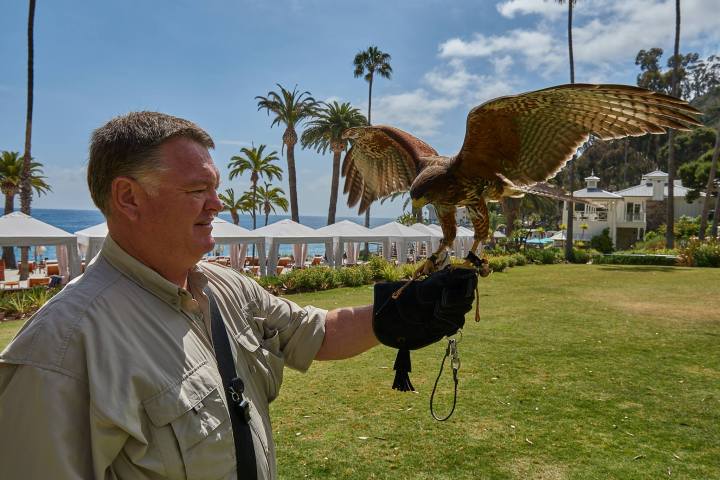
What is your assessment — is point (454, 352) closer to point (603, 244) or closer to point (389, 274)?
point (389, 274)

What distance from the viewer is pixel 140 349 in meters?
1.26

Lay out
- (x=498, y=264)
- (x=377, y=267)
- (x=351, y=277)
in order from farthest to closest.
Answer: (x=498, y=264) → (x=377, y=267) → (x=351, y=277)

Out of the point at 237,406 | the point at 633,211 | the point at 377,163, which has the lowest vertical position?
the point at 237,406

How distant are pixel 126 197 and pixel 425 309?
128cm

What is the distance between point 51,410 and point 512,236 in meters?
36.6

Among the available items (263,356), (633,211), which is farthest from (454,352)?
(633,211)

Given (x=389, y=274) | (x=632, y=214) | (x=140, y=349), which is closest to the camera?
(x=140, y=349)

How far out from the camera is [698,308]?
11883mm

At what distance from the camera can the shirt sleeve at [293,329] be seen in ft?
6.50

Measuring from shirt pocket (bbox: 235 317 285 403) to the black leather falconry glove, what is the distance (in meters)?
0.45

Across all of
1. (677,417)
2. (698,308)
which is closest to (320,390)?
(677,417)

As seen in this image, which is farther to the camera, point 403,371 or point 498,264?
point 498,264

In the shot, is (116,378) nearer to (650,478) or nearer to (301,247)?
(650,478)

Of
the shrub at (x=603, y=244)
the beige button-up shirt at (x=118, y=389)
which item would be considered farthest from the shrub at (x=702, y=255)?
the beige button-up shirt at (x=118, y=389)
